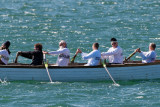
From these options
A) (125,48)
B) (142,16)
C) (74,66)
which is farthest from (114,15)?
(74,66)

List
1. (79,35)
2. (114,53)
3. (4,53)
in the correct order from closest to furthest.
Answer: (114,53) < (4,53) < (79,35)

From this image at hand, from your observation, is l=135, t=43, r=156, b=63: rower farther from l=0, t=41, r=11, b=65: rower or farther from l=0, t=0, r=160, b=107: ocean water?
l=0, t=41, r=11, b=65: rower

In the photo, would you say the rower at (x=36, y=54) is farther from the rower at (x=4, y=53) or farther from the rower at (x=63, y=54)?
the rower at (x=4, y=53)

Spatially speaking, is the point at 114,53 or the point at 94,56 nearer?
the point at 94,56

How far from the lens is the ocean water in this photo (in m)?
24.6

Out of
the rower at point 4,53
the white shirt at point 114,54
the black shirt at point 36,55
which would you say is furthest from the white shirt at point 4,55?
the white shirt at point 114,54

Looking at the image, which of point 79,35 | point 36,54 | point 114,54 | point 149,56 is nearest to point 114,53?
point 114,54

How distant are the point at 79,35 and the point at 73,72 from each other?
41.9 feet

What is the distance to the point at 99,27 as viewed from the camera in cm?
4250

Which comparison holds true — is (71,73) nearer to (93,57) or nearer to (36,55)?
(93,57)

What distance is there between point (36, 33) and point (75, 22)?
4.66 meters

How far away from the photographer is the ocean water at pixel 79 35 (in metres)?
24.6

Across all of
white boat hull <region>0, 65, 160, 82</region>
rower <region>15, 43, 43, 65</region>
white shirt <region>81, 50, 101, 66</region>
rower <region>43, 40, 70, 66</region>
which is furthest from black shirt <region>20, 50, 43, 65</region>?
white shirt <region>81, 50, 101, 66</region>

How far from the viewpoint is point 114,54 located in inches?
1094
